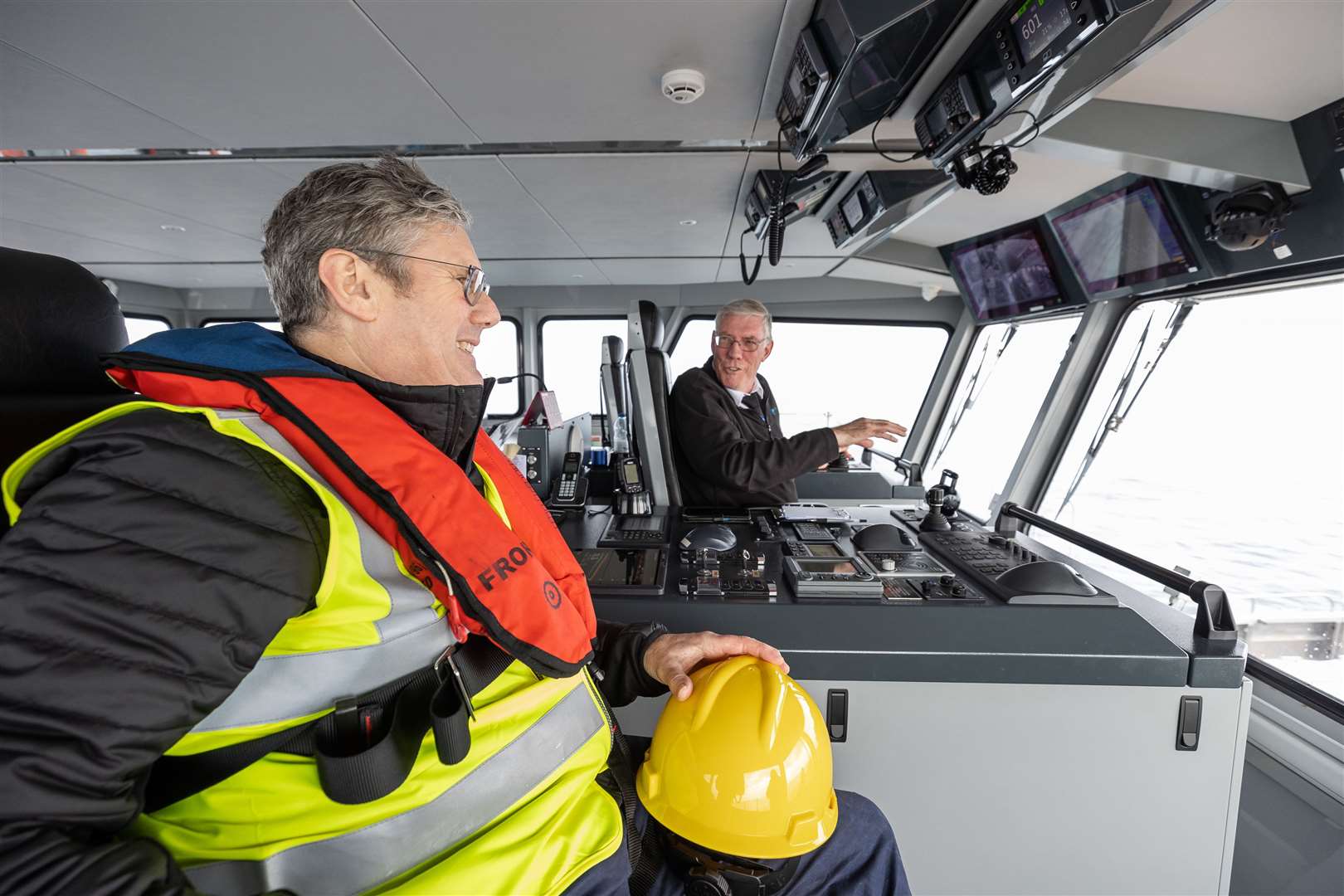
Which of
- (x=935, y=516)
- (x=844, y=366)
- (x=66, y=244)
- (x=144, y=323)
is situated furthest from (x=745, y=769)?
(x=144, y=323)

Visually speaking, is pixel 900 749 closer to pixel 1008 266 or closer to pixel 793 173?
pixel 793 173

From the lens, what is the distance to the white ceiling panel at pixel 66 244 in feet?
13.1

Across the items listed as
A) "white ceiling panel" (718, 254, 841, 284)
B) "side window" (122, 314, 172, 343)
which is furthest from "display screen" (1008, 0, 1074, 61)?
"side window" (122, 314, 172, 343)

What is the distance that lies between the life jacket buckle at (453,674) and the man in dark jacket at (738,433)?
1605mm

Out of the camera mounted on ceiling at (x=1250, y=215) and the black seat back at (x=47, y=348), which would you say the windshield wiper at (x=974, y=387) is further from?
the black seat back at (x=47, y=348)

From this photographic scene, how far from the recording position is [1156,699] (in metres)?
1.31

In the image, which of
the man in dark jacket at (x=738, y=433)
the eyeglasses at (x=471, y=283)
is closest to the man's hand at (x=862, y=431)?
the man in dark jacket at (x=738, y=433)

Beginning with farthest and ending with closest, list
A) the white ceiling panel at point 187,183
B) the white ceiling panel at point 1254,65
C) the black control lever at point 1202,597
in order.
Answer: the white ceiling panel at point 187,183
the white ceiling panel at point 1254,65
the black control lever at point 1202,597

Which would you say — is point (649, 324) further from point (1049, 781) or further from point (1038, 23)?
point (1049, 781)

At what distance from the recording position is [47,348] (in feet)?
3.17

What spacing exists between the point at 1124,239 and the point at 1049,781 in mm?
2507

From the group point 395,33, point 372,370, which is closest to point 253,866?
point 372,370

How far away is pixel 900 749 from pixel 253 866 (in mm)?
1178

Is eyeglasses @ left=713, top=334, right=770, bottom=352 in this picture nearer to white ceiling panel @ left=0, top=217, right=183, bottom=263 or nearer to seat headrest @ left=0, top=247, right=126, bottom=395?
seat headrest @ left=0, top=247, right=126, bottom=395
